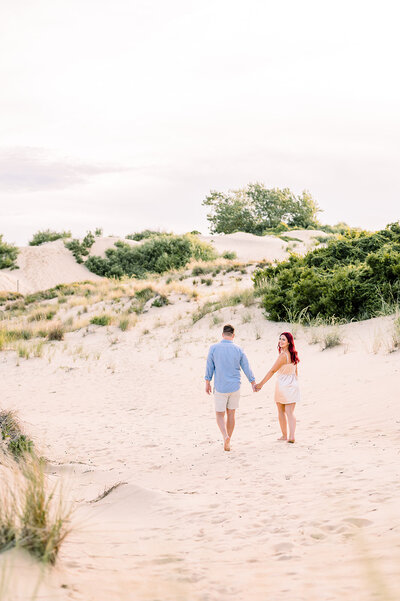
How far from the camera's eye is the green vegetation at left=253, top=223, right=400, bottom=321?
52.2 ft

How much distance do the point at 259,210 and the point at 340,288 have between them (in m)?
52.3

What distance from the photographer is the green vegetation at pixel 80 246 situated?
48.4 m

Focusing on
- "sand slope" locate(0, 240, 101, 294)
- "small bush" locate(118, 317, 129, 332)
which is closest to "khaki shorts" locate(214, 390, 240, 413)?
"small bush" locate(118, 317, 129, 332)

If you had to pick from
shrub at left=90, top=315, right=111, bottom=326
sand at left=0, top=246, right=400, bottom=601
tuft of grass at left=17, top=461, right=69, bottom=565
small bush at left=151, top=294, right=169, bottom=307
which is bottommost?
sand at left=0, top=246, right=400, bottom=601

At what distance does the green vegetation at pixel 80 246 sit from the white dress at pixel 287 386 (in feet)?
138

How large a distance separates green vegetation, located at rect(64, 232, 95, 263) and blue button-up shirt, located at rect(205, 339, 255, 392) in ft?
137

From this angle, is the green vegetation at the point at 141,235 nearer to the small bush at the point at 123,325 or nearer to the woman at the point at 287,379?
the small bush at the point at 123,325

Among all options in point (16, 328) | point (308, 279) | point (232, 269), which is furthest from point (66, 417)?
point (232, 269)

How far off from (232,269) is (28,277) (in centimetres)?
2238

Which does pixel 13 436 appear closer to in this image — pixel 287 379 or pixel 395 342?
pixel 287 379

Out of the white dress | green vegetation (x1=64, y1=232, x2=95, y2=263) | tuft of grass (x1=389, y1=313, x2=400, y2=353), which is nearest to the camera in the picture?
the white dress

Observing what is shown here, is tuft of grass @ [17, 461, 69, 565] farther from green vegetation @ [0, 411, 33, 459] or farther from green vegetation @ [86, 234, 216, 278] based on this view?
green vegetation @ [86, 234, 216, 278]

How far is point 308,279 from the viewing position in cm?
1697

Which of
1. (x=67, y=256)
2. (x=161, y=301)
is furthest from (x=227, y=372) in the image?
(x=67, y=256)
